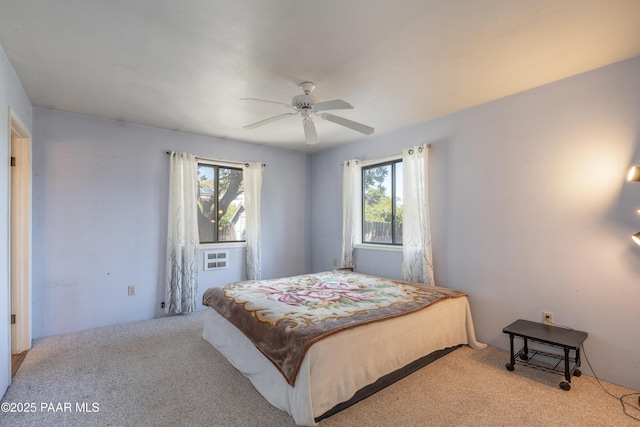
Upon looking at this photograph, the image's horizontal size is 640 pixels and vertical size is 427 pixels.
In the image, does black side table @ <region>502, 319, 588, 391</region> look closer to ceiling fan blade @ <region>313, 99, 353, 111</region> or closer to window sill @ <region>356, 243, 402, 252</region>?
window sill @ <region>356, 243, 402, 252</region>

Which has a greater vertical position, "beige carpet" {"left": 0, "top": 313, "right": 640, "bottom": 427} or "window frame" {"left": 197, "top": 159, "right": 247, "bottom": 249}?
"window frame" {"left": 197, "top": 159, "right": 247, "bottom": 249}

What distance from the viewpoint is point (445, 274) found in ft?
11.3

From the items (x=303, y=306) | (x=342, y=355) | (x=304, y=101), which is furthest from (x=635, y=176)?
(x=303, y=306)

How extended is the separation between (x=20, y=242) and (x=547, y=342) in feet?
15.5

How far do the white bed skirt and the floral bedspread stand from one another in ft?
0.23

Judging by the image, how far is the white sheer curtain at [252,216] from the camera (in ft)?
15.2

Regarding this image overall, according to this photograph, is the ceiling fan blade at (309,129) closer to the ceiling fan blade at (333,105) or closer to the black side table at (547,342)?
the ceiling fan blade at (333,105)

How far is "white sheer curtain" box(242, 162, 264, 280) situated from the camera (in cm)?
464

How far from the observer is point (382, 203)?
4.36 meters

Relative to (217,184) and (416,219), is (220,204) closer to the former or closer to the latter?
(217,184)

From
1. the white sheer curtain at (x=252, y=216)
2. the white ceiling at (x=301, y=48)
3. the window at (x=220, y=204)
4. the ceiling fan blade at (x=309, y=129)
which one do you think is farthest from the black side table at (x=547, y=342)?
the window at (x=220, y=204)

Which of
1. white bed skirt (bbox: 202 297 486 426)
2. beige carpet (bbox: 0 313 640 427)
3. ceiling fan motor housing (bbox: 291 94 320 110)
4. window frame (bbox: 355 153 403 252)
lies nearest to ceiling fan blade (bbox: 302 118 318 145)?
ceiling fan motor housing (bbox: 291 94 320 110)

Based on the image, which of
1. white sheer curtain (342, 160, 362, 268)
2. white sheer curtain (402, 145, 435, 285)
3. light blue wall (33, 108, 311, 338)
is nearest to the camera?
Answer: light blue wall (33, 108, 311, 338)

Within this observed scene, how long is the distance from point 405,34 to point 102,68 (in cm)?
238
